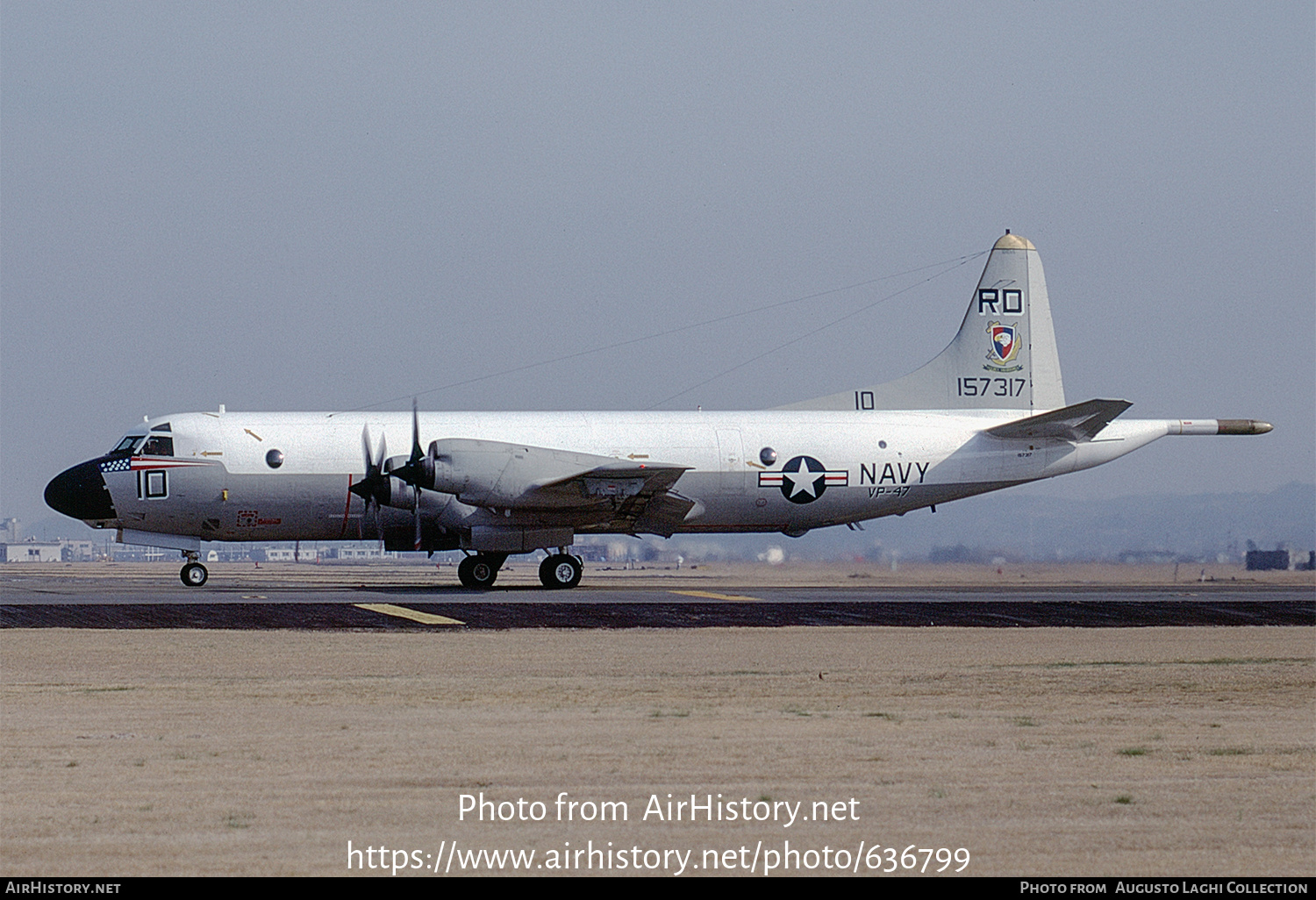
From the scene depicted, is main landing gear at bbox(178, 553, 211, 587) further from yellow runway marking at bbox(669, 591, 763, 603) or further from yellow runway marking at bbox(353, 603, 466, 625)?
yellow runway marking at bbox(669, 591, 763, 603)

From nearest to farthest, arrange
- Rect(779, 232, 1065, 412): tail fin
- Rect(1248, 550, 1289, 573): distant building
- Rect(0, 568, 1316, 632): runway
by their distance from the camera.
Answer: Rect(0, 568, 1316, 632): runway < Rect(779, 232, 1065, 412): tail fin < Rect(1248, 550, 1289, 573): distant building

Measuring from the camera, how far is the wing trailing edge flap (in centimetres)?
3597

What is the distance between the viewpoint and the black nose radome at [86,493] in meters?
33.8

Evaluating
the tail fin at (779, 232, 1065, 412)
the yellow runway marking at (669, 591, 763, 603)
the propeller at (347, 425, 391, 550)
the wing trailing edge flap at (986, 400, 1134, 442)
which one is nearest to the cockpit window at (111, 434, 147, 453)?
the propeller at (347, 425, 391, 550)

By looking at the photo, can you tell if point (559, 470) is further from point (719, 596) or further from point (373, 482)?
point (719, 596)

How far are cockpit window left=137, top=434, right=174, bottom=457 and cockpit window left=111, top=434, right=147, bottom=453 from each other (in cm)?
27

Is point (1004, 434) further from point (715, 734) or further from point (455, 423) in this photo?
point (715, 734)

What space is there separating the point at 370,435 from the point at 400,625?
11020 millimetres

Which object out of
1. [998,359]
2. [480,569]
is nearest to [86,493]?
[480,569]

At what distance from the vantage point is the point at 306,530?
1369 inches

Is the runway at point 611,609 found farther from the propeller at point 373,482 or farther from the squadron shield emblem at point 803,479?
the squadron shield emblem at point 803,479

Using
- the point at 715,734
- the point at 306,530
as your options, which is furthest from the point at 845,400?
the point at 715,734

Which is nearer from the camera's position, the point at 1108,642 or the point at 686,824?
the point at 686,824
